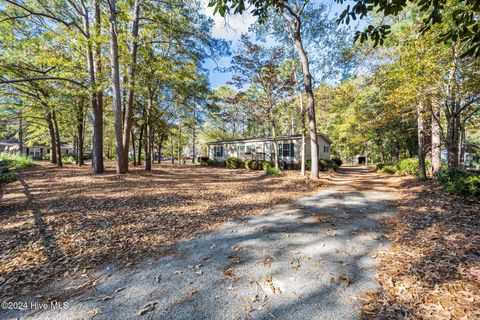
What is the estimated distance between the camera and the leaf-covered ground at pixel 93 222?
2.71 m

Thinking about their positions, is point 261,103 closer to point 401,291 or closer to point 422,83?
point 422,83

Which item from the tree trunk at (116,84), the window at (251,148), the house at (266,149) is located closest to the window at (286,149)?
the house at (266,149)

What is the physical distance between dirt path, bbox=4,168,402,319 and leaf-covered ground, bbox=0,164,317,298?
0.43 metres

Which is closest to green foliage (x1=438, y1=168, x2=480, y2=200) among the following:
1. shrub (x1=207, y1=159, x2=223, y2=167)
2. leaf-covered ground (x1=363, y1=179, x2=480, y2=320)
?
leaf-covered ground (x1=363, y1=179, x2=480, y2=320)

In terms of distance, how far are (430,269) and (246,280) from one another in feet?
7.53

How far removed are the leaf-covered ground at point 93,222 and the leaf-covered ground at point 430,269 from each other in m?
2.92

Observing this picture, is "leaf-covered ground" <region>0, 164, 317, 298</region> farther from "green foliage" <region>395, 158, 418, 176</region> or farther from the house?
the house

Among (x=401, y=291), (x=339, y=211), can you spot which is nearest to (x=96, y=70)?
(x=339, y=211)

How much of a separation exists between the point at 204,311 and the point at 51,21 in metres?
15.1

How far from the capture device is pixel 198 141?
35.7 meters

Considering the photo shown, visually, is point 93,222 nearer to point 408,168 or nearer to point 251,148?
point 408,168

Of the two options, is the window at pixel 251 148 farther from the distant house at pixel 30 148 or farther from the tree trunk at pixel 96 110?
the distant house at pixel 30 148

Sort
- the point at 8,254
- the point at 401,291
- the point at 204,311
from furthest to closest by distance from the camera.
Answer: the point at 8,254, the point at 401,291, the point at 204,311

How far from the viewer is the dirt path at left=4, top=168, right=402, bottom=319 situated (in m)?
1.92
